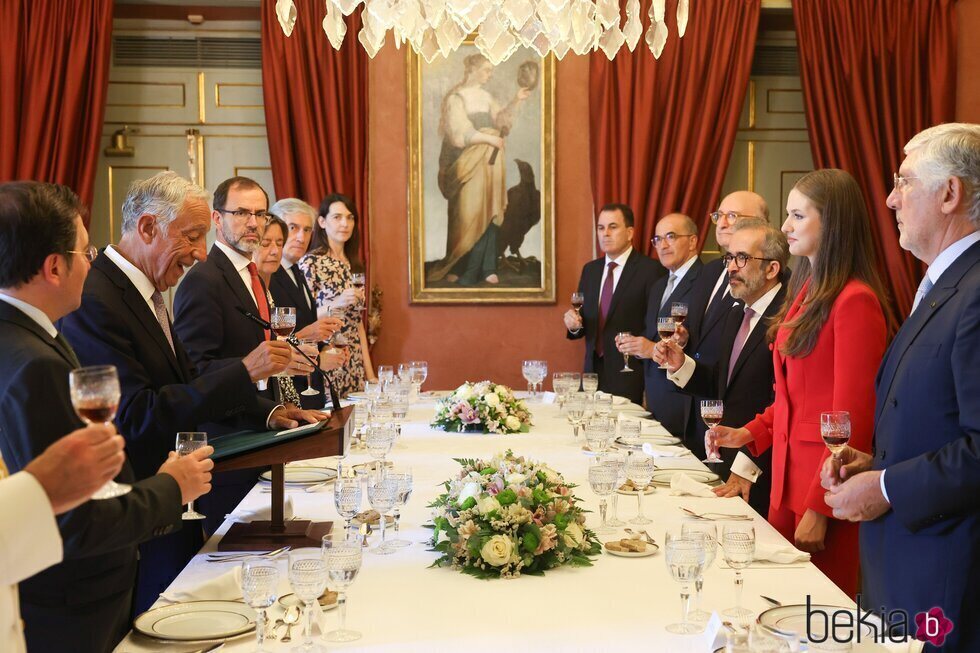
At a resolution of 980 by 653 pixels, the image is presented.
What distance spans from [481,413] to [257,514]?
1693 mm

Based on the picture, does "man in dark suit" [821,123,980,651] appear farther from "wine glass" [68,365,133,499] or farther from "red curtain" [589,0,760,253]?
"red curtain" [589,0,760,253]

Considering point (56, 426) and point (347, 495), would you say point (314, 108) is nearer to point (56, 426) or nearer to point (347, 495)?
point (347, 495)

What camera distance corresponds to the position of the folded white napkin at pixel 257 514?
2.96m

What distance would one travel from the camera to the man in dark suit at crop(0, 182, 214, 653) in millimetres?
1982

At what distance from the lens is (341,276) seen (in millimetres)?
6258

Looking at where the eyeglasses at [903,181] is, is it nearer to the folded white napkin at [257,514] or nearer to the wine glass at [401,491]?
the wine glass at [401,491]

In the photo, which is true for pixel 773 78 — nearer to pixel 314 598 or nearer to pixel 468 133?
pixel 468 133

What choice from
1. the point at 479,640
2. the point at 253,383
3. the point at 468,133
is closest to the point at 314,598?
the point at 479,640

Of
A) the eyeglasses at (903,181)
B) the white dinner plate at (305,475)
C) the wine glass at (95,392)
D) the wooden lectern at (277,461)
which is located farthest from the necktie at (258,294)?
the eyeglasses at (903,181)

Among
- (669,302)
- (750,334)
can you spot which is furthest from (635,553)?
(669,302)

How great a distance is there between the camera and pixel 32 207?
2.06 m

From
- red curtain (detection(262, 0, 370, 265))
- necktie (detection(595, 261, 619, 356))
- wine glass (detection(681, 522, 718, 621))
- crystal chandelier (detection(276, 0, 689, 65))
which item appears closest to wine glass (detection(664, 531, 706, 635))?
wine glass (detection(681, 522, 718, 621))

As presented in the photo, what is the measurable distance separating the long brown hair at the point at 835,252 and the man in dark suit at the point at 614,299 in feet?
12.1

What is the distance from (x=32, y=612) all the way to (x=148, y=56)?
597 cm
